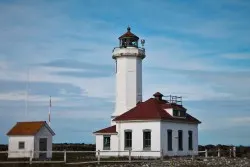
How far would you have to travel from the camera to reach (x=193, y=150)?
38.4 metres

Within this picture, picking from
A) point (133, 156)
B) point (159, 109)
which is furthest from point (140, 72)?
point (133, 156)

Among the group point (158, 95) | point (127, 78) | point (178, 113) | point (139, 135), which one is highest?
point (127, 78)

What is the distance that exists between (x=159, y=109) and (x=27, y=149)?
1048 centimetres

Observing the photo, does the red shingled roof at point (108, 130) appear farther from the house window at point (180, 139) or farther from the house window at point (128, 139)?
the house window at point (180, 139)

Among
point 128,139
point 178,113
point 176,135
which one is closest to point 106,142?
point 128,139

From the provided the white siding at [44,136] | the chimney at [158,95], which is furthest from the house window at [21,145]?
the chimney at [158,95]

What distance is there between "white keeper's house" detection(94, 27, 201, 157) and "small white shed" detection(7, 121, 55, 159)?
16.2 ft

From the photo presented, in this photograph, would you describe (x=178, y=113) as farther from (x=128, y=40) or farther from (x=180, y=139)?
(x=128, y=40)

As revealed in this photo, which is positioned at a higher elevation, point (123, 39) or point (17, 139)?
point (123, 39)

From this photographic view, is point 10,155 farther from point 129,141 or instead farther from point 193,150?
point 193,150

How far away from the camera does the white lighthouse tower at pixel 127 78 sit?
40.3 m

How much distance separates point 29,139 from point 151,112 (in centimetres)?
935

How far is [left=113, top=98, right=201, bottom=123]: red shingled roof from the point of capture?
1375 inches

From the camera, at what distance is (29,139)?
1310 inches
